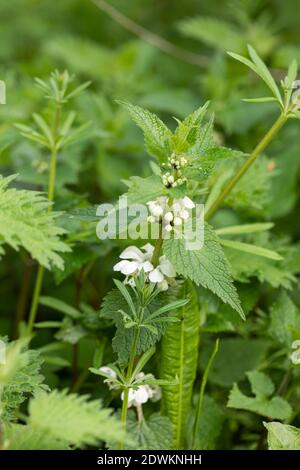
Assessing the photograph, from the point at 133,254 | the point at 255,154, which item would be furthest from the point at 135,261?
the point at 255,154

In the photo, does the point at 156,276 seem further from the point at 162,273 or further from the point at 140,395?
the point at 140,395

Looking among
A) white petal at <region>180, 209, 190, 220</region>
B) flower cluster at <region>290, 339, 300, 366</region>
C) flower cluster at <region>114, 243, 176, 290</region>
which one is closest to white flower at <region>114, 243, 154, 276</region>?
flower cluster at <region>114, 243, 176, 290</region>

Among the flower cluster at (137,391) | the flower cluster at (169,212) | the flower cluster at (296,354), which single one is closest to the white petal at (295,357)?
the flower cluster at (296,354)

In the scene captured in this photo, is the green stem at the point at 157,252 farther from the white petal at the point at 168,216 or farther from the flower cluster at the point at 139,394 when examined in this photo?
the flower cluster at the point at 139,394

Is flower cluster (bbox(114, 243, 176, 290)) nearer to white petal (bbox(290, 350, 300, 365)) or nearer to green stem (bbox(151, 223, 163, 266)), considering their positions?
green stem (bbox(151, 223, 163, 266))

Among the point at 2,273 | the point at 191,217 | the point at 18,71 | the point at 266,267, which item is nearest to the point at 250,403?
the point at 266,267
